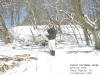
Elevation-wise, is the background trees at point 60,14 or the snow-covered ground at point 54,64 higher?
the background trees at point 60,14

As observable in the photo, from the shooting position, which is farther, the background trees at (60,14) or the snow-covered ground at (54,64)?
the background trees at (60,14)

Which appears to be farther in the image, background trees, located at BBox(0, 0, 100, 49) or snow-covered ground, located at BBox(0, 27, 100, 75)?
background trees, located at BBox(0, 0, 100, 49)

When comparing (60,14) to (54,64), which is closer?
(54,64)

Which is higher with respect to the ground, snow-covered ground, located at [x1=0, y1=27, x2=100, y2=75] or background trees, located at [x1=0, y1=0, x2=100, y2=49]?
background trees, located at [x1=0, y1=0, x2=100, y2=49]

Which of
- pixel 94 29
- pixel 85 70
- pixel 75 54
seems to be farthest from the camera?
pixel 94 29

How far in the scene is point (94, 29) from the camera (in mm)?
11898

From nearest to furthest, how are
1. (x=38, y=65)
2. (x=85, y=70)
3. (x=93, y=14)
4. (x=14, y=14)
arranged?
(x=85, y=70) < (x=38, y=65) < (x=93, y=14) < (x=14, y=14)

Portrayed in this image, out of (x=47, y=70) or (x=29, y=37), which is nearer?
(x=47, y=70)

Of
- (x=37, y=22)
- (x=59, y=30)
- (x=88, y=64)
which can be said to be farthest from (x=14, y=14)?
(x=88, y=64)

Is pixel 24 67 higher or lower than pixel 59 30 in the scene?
lower

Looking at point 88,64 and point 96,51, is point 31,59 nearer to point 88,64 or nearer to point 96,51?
point 88,64

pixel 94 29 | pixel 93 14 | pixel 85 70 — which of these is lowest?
pixel 85 70

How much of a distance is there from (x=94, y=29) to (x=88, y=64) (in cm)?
342

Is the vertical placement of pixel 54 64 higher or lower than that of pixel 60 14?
lower
